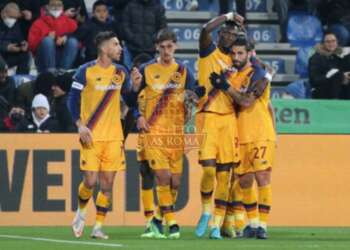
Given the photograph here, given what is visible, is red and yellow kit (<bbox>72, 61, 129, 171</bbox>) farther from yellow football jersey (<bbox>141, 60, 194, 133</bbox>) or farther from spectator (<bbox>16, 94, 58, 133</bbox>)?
spectator (<bbox>16, 94, 58, 133</bbox>)

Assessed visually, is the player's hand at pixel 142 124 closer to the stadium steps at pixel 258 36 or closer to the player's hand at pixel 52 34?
the player's hand at pixel 52 34

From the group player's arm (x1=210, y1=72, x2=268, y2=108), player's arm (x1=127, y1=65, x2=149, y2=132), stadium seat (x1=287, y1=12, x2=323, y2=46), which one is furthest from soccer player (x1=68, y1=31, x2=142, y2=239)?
stadium seat (x1=287, y1=12, x2=323, y2=46)

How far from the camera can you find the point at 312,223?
21562mm

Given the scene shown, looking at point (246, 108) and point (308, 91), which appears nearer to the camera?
point (246, 108)

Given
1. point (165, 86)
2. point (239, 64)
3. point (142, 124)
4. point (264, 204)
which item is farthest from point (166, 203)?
point (239, 64)

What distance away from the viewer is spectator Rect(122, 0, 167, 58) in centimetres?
2459

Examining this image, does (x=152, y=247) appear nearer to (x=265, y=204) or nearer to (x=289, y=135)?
(x=265, y=204)

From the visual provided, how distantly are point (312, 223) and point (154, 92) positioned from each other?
490cm

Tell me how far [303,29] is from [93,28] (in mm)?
4861

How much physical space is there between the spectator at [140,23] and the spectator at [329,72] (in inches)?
107

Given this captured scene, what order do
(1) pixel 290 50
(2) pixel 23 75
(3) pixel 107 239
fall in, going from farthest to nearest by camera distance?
(1) pixel 290 50 < (2) pixel 23 75 < (3) pixel 107 239

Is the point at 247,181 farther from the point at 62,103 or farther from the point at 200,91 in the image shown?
the point at 62,103

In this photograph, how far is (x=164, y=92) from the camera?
1761 cm

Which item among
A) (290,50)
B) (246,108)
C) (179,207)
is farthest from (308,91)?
(246,108)
